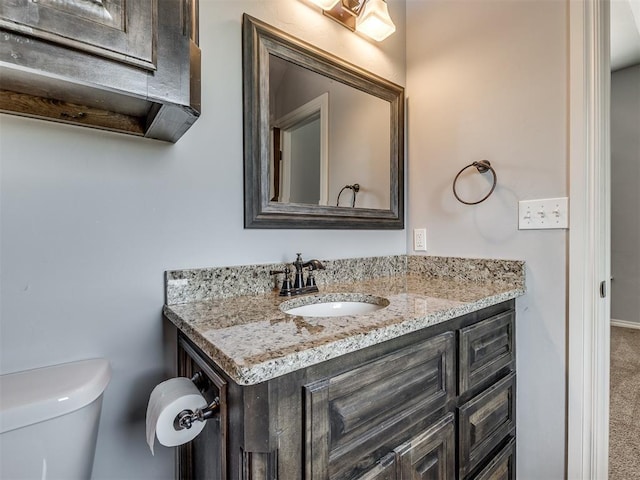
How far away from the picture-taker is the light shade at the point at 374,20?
131 centimetres

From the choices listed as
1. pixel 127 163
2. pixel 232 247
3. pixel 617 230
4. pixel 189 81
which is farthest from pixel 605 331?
pixel 617 230

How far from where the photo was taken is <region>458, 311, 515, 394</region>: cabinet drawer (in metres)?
0.90

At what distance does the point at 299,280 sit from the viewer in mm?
1096

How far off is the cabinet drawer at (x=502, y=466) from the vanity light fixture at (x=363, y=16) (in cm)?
172

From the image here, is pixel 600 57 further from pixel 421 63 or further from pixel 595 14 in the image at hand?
pixel 421 63

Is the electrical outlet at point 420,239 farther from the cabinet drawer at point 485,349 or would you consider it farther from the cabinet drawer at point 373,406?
the cabinet drawer at point 373,406

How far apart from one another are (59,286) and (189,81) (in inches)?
22.9

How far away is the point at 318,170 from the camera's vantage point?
1272mm

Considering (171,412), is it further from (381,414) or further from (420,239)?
(420,239)

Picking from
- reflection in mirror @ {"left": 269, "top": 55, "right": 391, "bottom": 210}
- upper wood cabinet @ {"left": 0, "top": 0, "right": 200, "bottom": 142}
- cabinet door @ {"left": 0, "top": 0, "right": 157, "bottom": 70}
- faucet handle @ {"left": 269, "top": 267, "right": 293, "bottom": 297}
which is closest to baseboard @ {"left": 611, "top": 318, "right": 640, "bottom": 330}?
reflection in mirror @ {"left": 269, "top": 55, "right": 391, "bottom": 210}

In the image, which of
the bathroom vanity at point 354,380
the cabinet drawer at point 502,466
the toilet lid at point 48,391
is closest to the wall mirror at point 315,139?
the bathroom vanity at point 354,380

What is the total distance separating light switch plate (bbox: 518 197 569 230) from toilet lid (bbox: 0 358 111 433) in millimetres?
1414

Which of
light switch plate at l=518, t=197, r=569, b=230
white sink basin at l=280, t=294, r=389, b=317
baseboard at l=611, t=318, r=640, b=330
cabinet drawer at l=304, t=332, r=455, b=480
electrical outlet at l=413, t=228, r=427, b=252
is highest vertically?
light switch plate at l=518, t=197, r=569, b=230

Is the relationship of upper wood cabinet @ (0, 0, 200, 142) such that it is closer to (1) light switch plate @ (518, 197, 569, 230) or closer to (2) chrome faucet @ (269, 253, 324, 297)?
(2) chrome faucet @ (269, 253, 324, 297)
